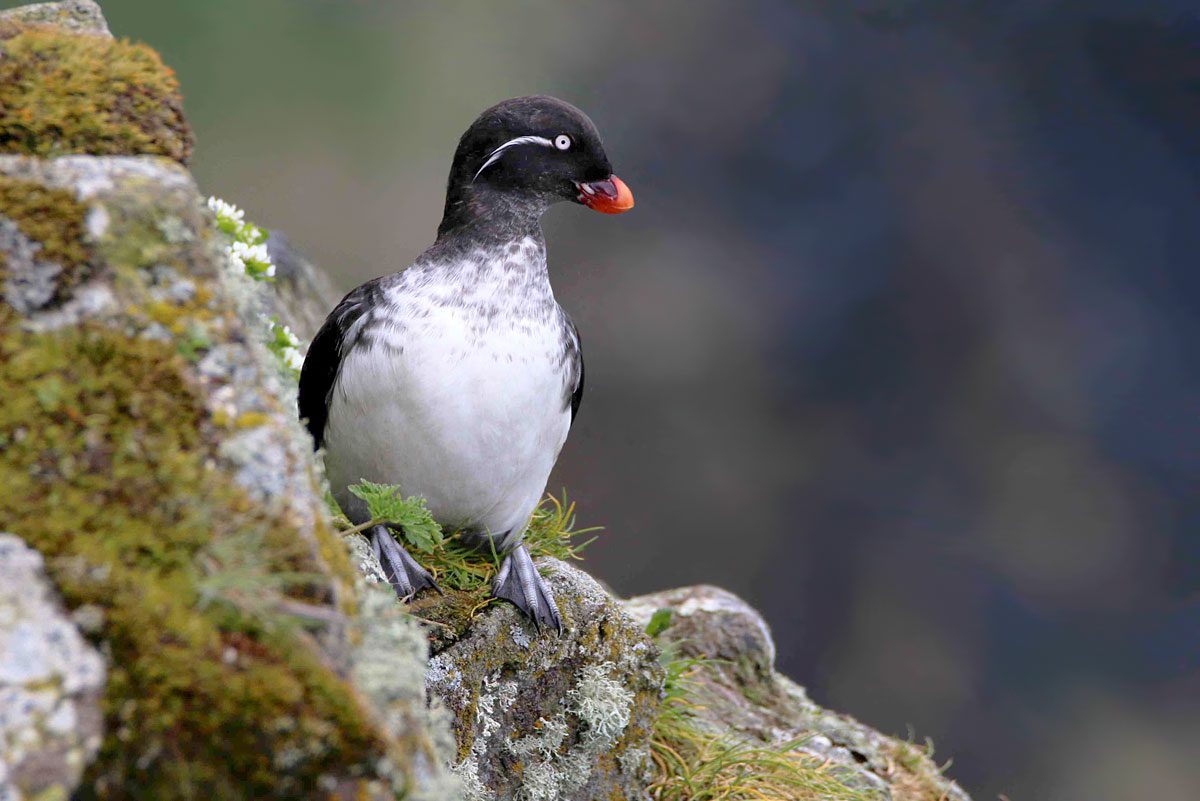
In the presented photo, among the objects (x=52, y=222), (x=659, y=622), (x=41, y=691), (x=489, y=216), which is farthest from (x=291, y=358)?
(x=41, y=691)

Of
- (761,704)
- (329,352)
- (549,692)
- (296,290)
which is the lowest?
(761,704)

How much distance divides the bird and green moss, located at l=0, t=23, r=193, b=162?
5.29 feet

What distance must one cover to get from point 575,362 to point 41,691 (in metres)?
3.07

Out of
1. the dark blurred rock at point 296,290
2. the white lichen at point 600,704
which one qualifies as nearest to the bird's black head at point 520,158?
Answer: the white lichen at point 600,704

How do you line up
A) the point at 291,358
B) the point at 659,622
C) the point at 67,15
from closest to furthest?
the point at 67,15
the point at 291,358
the point at 659,622

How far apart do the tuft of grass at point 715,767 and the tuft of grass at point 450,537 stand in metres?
0.80

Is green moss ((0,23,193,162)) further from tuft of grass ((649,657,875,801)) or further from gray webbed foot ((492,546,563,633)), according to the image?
Answer: tuft of grass ((649,657,875,801))

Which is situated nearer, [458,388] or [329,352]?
[458,388]

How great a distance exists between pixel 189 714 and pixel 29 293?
817 mm

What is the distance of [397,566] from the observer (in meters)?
4.05

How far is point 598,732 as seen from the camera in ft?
14.2

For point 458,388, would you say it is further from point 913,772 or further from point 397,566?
point 913,772

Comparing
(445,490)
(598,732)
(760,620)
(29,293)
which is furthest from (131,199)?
(760,620)

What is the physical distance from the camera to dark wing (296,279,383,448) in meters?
4.41
